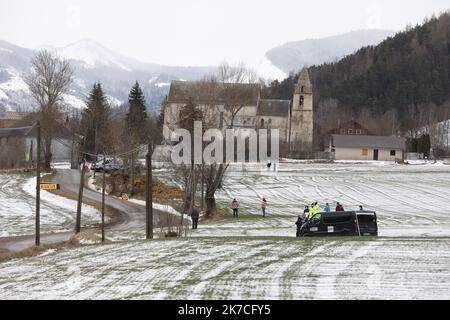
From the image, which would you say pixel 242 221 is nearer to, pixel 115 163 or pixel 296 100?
pixel 115 163

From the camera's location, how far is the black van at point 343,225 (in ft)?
101

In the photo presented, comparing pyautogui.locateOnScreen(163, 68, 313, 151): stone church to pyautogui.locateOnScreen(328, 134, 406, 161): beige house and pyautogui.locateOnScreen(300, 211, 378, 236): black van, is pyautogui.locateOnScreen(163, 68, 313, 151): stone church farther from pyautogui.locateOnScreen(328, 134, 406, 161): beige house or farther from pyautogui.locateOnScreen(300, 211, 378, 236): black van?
pyautogui.locateOnScreen(300, 211, 378, 236): black van

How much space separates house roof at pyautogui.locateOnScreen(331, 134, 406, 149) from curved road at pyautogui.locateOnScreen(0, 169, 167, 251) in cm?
5439

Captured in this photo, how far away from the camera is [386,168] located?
99.9 meters

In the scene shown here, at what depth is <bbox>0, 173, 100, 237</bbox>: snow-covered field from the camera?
165 feet

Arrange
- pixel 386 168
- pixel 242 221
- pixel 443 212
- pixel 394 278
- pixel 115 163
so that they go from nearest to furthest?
pixel 394 278
pixel 242 221
pixel 443 212
pixel 115 163
pixel 386 168

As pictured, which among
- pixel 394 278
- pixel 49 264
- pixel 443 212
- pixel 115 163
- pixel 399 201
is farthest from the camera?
pixel 115 163

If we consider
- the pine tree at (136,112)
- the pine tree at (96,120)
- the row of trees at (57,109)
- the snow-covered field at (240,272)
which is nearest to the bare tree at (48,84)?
the row of trees at (57,109)

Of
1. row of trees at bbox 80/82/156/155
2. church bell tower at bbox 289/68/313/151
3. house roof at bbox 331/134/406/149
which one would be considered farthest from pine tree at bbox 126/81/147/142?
church bell tower at bbox 289/68/313/151

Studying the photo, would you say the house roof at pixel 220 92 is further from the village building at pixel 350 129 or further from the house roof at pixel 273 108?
the village building at pixel 350 129

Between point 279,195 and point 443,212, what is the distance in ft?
61.5

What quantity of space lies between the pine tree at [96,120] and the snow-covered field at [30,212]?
1487 cm

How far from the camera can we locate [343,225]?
30797 mm
